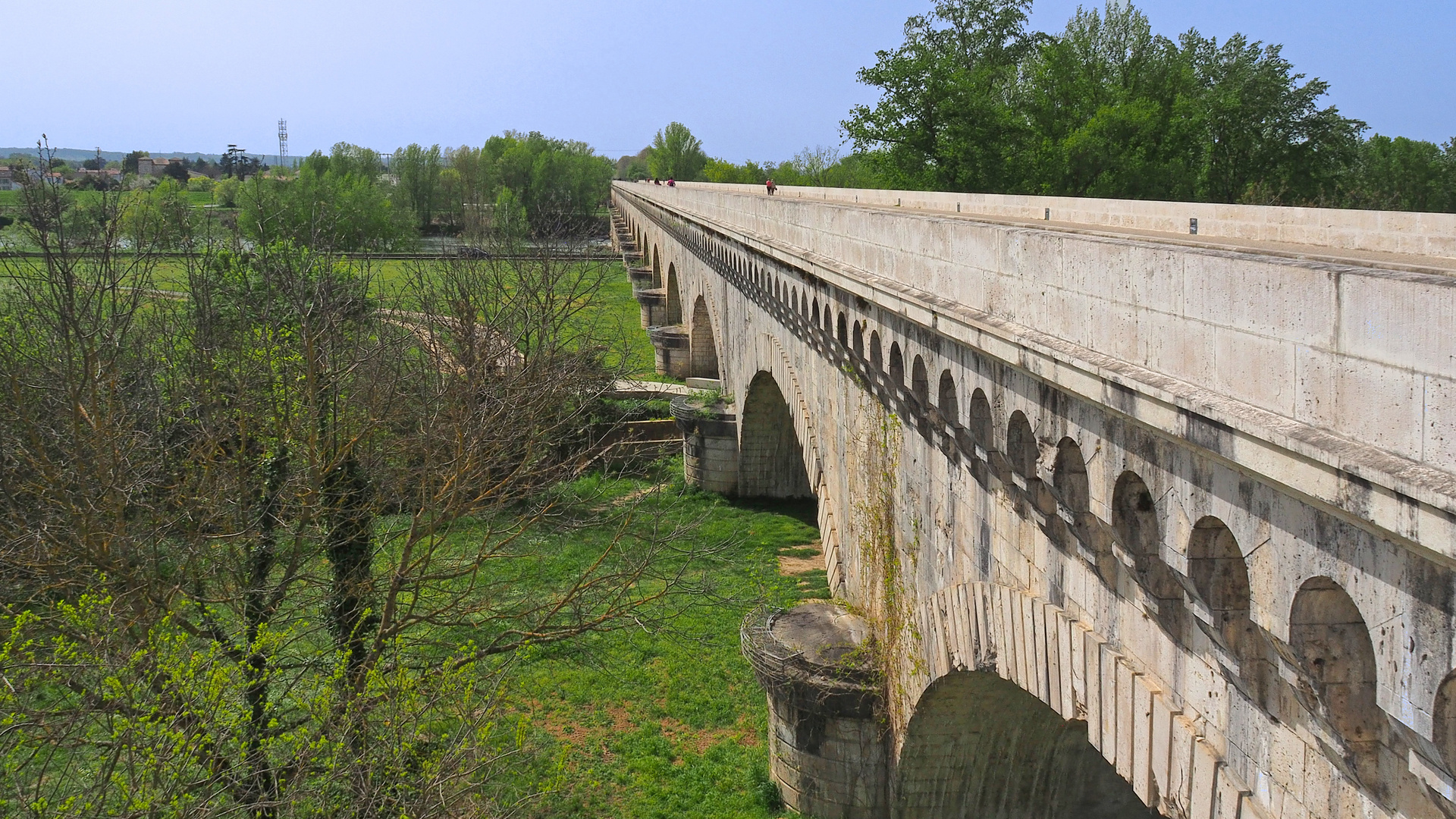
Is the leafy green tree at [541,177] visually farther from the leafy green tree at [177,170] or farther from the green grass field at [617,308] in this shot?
the leafy green tree at [177,170]

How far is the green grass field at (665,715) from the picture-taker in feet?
47.0

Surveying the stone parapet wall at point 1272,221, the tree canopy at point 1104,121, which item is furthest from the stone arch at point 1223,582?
the tree canopy at point 1104,121

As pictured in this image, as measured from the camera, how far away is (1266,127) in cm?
4306

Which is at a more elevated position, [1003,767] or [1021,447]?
[1021,447]

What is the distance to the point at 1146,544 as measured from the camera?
581 cm

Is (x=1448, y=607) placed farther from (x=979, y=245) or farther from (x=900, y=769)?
(x=900, y=769)

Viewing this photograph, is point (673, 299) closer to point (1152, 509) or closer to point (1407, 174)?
point (1407, 174)

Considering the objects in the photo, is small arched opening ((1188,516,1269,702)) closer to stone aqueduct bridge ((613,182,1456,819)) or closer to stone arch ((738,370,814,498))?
stone aqueduct bridge ((613,182,1456,819))

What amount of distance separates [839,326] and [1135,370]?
7.34 metres

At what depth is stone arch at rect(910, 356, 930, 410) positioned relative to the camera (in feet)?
31.3

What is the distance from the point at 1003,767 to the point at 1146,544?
24.1ft

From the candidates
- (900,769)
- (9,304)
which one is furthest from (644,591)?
(9,304)

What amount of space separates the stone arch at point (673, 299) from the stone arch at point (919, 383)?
32597 millimetres

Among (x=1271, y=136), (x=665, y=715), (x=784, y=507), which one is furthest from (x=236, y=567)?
(x=1271, y=136)
